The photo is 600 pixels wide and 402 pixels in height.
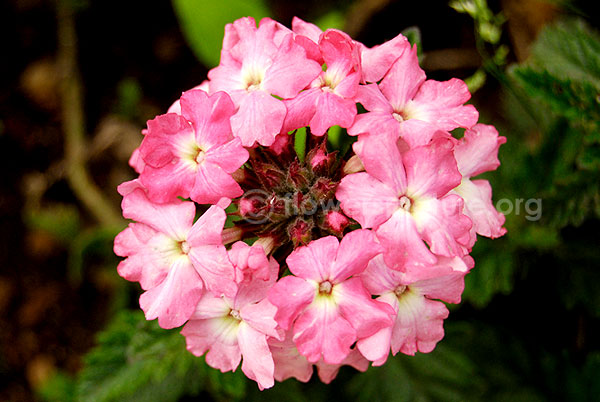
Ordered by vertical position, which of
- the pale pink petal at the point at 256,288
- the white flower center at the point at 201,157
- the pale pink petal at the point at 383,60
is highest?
the pale pink petal at the point at 383,60

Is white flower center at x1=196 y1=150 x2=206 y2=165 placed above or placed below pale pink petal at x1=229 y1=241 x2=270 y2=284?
above

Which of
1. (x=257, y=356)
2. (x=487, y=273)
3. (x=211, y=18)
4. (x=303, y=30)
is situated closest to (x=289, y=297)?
(x=257, y=356)

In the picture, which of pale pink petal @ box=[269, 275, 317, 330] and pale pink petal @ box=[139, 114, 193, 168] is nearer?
pale pink petal @ box=[269, 275, 317, 330]

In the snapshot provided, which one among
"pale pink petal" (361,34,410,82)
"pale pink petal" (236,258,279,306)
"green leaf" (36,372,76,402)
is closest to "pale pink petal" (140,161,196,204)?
"pale pink petal" (236,258,279,306)

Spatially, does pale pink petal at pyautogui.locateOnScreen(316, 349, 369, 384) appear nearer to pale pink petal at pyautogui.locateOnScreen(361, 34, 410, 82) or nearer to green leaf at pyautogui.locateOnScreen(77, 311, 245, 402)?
green leaf at pyautogui.locateOnScreen(77, 311, 245, 402)

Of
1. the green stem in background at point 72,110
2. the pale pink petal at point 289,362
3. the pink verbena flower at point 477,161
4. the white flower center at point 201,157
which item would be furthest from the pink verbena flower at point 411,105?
the green stem in background at point 72,110

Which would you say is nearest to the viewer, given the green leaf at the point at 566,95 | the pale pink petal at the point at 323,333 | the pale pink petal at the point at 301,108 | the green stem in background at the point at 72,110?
the pale pink petal at the point at 323,333

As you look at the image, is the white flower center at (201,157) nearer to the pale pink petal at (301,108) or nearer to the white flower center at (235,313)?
the pale pink petal at (301,108)
